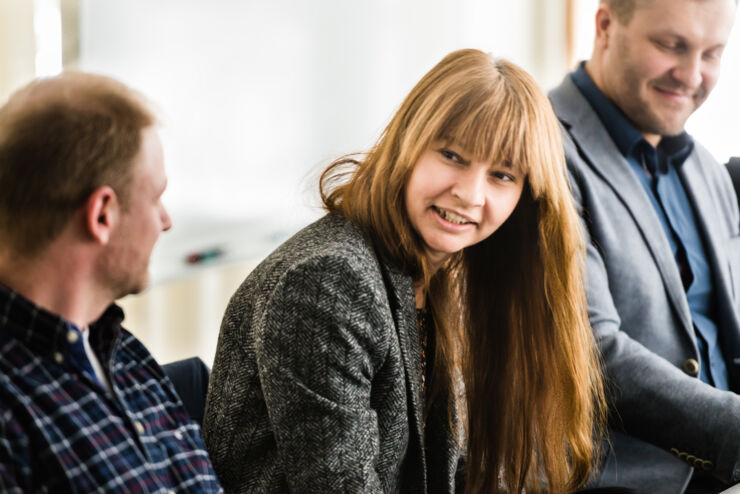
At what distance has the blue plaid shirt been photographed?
84 cm

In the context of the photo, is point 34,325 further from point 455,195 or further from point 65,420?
point 455,195

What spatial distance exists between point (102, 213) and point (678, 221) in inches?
56.2

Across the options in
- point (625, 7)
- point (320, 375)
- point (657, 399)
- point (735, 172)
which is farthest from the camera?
point (735, 172)

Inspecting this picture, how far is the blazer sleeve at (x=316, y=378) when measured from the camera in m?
1.16

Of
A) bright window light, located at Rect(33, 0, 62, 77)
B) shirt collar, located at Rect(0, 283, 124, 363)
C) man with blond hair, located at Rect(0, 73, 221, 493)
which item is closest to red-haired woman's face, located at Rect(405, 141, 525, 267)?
man with blond hair, located at Rect(0, 73, 221, 493)

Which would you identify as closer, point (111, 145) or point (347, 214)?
point (111, 145)

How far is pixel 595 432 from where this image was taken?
1.66m

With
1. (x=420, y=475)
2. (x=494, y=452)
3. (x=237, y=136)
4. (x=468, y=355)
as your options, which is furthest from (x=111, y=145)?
(x=237, y=136)

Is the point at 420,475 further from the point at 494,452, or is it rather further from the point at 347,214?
the point at 347,214

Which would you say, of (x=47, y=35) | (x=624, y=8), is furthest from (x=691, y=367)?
(x=47, y=35)

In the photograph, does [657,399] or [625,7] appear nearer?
[657,399]

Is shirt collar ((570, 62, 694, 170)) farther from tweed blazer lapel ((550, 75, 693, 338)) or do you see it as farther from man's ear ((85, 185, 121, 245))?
man's ear ((85, 185, 121, 245))

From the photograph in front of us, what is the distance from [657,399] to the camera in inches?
61.2

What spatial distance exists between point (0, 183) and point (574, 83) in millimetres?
1379
